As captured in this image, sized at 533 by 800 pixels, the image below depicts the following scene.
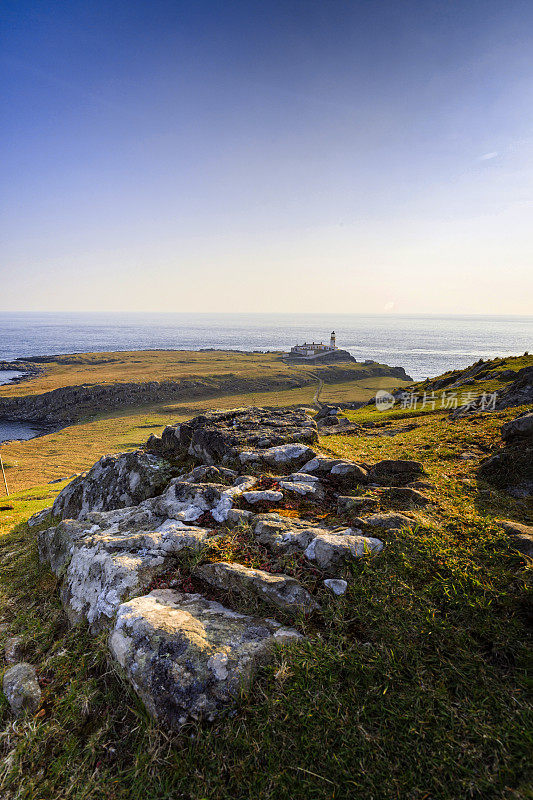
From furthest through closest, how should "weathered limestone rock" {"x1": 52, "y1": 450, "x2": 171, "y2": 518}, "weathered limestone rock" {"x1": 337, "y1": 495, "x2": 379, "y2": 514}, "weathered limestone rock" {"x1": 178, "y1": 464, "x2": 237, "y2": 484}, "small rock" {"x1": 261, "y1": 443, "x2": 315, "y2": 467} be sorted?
"weathered limestone rock" {"x1": 52, "y1": 450, "x2": 171, "y2": 518}, "small rock" {"x1": 261, "y1": 443, "x2": 315, "y2": 467}, "weathered limestone rock" {"x1": 178, "y1": 464, "x2": 237, "y2": 484}, "weathered limestone rock" {"x1": 337, "y1": 495, "x2": 379, "y2": 514}

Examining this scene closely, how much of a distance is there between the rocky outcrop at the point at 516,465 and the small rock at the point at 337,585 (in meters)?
6.49

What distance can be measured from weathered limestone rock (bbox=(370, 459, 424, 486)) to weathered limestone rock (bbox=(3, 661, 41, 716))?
29.5 ft

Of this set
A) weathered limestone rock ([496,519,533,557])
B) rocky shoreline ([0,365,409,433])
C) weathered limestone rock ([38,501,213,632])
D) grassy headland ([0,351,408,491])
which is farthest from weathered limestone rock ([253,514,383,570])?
rocky shoreline ([0,365,409,433])

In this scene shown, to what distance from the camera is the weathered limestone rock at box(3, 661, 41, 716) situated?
5105 mm

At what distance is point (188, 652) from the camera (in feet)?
16.4

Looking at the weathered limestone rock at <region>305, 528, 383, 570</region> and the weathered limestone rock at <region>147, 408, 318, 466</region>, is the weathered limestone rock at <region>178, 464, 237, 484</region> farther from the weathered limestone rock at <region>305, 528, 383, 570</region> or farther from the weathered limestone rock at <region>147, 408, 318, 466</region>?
the weathered limestone rock at <region>305, 528, 383, 570</region>

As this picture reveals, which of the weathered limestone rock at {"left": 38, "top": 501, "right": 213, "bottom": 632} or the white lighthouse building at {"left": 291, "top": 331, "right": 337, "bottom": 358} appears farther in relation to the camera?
the white lighthouse building at {"left": 291, "top": 331, "right": 337, "bottom": 358}

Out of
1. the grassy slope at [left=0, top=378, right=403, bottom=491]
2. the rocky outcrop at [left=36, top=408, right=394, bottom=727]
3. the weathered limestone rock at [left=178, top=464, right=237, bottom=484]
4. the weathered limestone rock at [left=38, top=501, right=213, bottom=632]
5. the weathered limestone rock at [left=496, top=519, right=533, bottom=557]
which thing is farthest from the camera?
the grassy slope at [left=0, top=378, right=403, bottom=491]

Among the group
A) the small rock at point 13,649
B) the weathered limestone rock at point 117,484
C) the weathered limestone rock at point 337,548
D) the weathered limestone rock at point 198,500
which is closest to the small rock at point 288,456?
the weathered limestone rock at point 198,500

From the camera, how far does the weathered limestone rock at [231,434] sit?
13.1m

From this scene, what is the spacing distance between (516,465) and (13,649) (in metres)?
13.3

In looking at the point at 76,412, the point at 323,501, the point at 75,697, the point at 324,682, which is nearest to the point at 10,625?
the point at 75,697

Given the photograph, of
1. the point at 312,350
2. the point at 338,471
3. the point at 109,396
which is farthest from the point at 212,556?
the point at 312,350

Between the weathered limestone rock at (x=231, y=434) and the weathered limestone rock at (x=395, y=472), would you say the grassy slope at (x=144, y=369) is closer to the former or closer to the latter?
the weathered limestone rock at (x=231, y=434)
